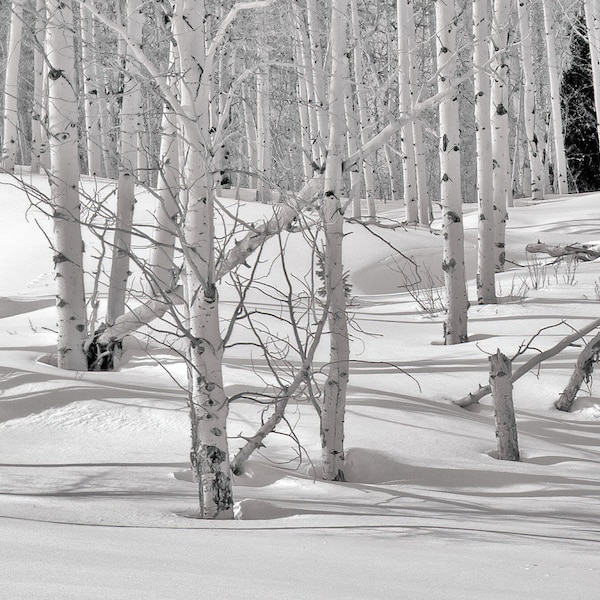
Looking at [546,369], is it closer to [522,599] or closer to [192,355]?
[192,355]

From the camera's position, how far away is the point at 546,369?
25.5 feet

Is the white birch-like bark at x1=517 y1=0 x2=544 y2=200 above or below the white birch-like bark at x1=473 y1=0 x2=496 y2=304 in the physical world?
above

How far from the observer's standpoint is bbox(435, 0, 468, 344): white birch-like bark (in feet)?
28.9

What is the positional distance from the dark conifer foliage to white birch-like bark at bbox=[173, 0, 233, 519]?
2627cm

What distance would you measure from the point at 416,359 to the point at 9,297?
17.3ft

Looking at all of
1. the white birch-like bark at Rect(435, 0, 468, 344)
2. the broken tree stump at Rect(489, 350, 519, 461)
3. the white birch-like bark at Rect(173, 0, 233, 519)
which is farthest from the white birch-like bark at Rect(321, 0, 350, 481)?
the white birch-like bark at Rect(435, 0, 468, 344)

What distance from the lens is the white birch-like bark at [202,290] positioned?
3.93 meters

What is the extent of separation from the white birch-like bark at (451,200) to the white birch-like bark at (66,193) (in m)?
3.47

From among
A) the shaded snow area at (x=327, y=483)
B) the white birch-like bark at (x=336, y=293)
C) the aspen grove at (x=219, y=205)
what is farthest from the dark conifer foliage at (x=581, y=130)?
the white birch-like bark at (x=336, y=293)

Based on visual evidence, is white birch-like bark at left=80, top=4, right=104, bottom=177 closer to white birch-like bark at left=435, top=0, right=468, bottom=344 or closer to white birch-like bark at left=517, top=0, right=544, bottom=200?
white birch-like bark at left=435, top=0, right=468, bottom=344

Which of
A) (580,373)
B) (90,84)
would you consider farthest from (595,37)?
(580,373)

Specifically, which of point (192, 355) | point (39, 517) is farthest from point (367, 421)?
point (39, 517)

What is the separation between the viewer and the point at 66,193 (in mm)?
7066

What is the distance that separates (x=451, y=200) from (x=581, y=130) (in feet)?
72.4
